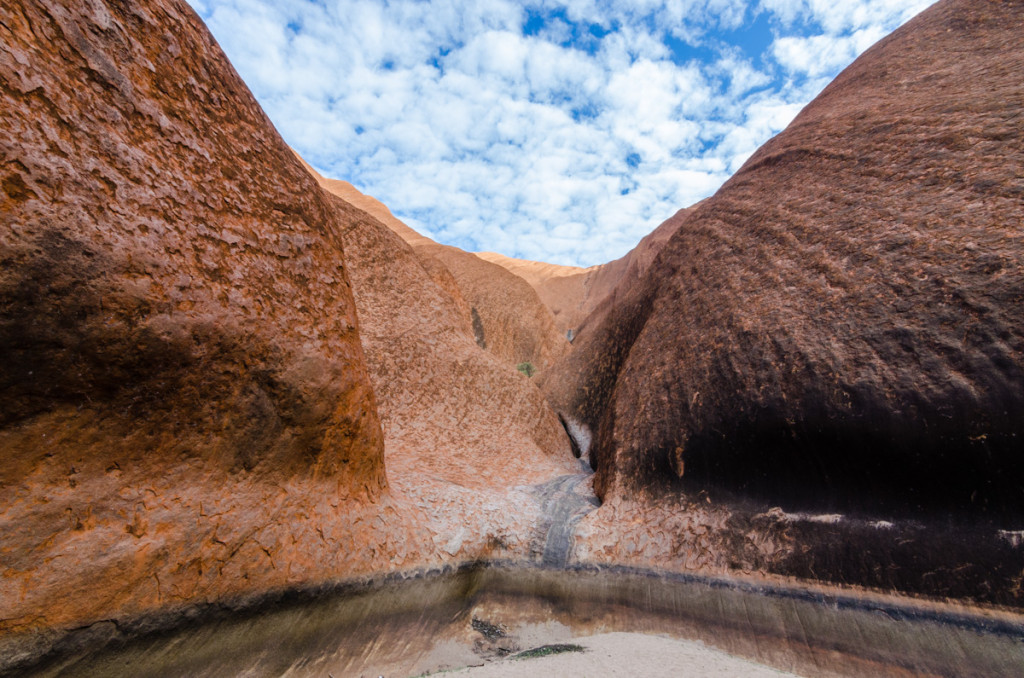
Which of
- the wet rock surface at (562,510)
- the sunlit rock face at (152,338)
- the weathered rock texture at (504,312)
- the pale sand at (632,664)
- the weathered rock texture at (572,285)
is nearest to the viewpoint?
the sunlit rock face at (152,338)

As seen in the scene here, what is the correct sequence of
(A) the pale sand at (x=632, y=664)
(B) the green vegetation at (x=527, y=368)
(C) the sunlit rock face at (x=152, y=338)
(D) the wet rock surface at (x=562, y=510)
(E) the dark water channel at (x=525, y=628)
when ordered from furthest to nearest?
(B) the green vegetation at (x=527, y=368)
(D) the wet rock surface at (x=562, y=510)
(A) the pale sand at (x=632, y=664)
(E) the dark water channel at (x=525, y=628)
(C) the sunlit rock face at (x=152, y=338)

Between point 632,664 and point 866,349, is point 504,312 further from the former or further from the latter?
point 632,664

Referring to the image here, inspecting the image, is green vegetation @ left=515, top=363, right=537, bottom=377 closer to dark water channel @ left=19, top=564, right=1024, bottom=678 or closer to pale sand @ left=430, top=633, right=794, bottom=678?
dark water channel @ left=19, top=564, right=1024, bottom=678

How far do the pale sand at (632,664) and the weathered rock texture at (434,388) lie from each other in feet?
5.92

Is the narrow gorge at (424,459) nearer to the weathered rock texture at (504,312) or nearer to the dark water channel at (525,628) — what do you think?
the dark water channel at (525,628)

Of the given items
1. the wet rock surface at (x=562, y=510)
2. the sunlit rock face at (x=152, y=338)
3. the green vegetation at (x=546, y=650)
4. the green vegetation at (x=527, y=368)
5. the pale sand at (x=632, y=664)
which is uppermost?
the sunlit rock face at (x=152, y=338)

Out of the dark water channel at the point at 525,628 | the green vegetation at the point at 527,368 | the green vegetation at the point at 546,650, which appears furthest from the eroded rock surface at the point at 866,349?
the green vegetation at the point at 527,368

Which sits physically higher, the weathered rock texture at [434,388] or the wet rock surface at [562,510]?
the weathered rock texture at [434,388]

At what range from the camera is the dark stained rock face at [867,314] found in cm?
244

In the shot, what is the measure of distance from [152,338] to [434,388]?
11.0 feet

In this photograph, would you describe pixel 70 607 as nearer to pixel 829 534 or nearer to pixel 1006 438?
pixel 829 534

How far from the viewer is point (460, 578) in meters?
3.01

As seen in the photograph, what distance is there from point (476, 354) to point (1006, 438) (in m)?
4.79

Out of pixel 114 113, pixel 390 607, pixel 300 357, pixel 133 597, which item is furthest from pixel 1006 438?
pixel 114 113
